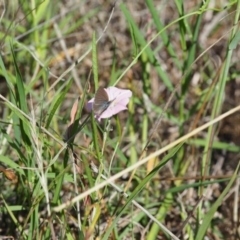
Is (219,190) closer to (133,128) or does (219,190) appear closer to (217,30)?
(133,128)

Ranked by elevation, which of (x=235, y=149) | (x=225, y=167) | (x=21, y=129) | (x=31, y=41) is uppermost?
(x=21, y=129)

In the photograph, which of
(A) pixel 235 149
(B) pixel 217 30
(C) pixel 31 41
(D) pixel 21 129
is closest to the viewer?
(D) pixel 21 129

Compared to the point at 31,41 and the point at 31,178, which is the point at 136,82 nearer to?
the point at 31,41

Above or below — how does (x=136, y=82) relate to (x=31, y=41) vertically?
below

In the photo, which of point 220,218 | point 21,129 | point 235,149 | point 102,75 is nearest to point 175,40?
point 102,75

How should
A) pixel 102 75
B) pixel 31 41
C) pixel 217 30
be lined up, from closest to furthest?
1. pixel 31 41
2. pixel 102 75
3. pixel 217 30

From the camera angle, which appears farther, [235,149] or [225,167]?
[225,167]

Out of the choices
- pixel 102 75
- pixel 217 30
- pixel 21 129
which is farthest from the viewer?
pixel 217 30

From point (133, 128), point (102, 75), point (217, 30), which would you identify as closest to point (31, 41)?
point (102, 75)

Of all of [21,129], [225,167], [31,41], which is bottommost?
[225,167]
